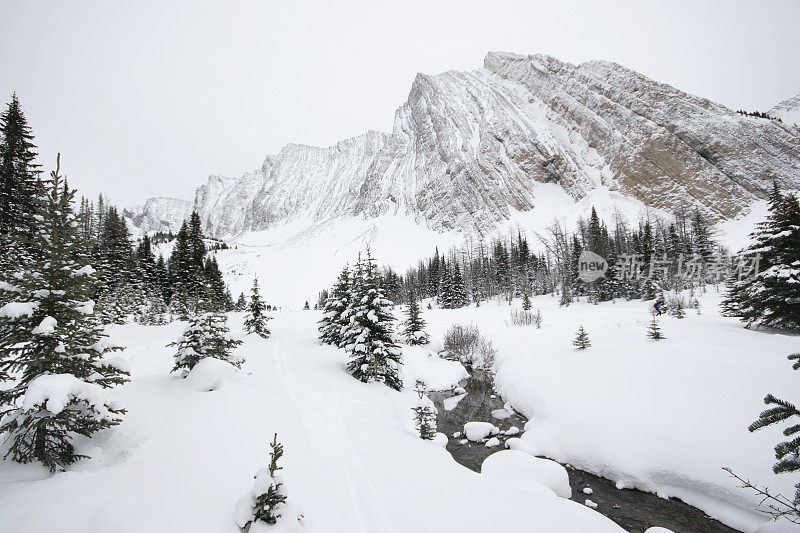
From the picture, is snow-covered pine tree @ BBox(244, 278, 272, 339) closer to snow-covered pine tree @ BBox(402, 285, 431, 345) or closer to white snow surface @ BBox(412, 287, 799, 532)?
snow-covered pine tree @ BBox(402, 285, 431, 345)

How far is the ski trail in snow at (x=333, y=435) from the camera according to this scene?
515 cm

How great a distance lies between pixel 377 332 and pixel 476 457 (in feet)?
23.1

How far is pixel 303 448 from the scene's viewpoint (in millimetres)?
7047

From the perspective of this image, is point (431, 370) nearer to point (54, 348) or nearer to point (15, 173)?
point (54, 348)

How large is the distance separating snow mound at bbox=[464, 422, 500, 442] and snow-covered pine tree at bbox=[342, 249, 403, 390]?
419 cm

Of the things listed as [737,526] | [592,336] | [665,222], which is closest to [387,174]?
[665,222]

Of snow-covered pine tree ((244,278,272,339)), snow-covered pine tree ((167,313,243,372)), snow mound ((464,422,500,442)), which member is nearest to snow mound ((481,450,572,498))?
snow mound ((464,422,500,442))

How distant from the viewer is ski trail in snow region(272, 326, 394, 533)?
5.15 meters

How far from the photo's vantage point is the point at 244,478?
5.52 meters

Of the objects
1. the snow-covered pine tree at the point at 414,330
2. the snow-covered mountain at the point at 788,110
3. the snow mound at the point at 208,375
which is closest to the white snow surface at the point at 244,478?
the snow mound at the point at 208,375

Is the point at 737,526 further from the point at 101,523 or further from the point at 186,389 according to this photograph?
the point at 186,389

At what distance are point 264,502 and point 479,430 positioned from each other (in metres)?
9.34

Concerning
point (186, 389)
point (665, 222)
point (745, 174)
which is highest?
point (745, 174)

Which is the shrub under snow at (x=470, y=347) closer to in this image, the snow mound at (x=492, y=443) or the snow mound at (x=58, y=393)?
the snow mound at (x=492, y=443)
